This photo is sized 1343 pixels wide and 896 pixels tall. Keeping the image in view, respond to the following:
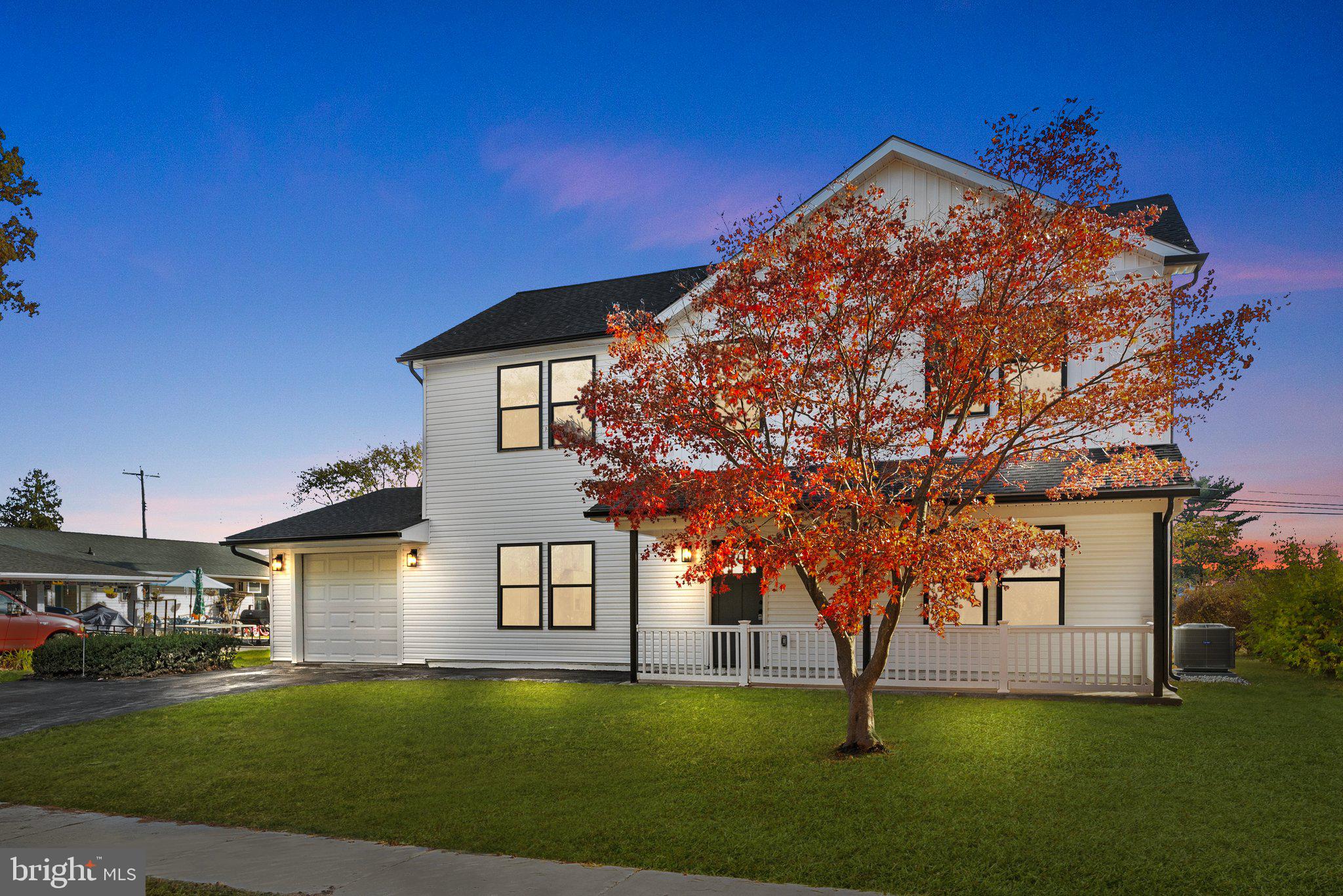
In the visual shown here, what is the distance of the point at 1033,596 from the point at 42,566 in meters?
31.4

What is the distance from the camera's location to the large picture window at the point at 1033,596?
1399cm

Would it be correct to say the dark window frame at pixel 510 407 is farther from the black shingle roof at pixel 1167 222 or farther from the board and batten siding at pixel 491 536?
the black shingle roof at pixel 1167 222

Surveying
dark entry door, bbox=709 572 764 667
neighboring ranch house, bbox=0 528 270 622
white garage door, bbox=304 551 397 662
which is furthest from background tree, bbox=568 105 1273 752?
neighboring ranch house, bbox=0 528 270 622

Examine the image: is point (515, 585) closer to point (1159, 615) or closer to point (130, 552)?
point (1159, 615)

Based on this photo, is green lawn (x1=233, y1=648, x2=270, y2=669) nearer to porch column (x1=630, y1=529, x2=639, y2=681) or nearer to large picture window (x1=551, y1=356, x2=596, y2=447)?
large picture window (x1=551, y1=356, x2=596, y2=447)

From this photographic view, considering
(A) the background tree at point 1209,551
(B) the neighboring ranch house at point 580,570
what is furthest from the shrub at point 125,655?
(A) the background tree at point 1209,551

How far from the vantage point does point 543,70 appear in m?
16.1

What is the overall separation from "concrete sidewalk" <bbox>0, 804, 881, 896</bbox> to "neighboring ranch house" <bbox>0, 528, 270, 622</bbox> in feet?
75.7

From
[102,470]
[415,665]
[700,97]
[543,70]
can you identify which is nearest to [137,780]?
[415,665]

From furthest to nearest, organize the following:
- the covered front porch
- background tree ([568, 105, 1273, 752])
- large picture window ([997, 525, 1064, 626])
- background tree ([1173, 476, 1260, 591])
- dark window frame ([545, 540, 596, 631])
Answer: background tree ([1173, 476, 1260, 591]), dark window frame ([545, 540, 596, 631]), large picture window ([997, 525, 1064, 626]), the covered front porch, background tree ([568, 105, 1273, 752])

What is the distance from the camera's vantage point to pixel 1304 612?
1734 cm

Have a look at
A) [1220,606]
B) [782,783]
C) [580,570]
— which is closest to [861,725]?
[782,783]

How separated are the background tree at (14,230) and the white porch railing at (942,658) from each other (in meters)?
10.1

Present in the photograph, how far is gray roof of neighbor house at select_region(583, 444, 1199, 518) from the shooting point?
11.7m
